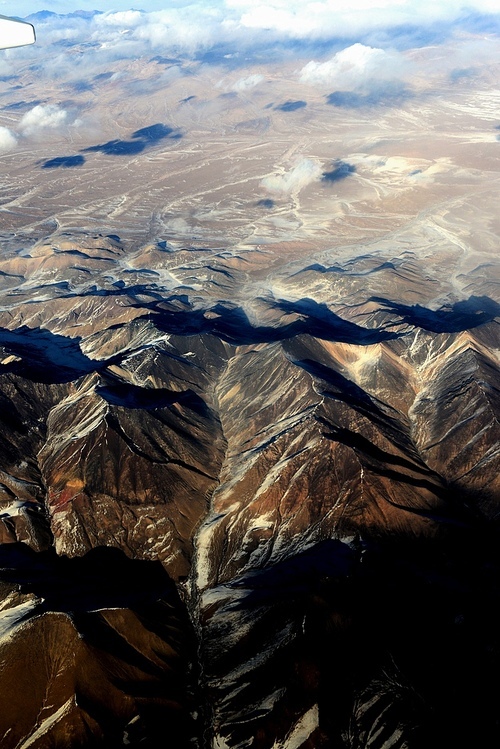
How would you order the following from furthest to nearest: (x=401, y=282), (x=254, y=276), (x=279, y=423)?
(x=254, y=276) → (x=401, y=282) → (x=279, y=423)

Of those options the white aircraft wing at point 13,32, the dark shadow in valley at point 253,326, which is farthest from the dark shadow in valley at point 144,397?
the white aircraft wing at point 13,32

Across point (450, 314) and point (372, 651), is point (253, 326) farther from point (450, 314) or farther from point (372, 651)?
point (372, 651)

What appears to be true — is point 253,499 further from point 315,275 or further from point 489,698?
point 315,275

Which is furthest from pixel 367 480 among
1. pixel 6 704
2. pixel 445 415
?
pixel 6 704

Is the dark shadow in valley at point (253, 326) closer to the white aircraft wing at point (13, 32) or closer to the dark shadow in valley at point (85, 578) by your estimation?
the dark shadow in valley at point (85, 578)

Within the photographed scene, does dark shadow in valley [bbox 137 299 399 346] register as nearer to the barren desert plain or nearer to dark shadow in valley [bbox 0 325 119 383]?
the barren desert plain

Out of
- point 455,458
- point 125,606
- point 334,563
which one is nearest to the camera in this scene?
point 125,606
